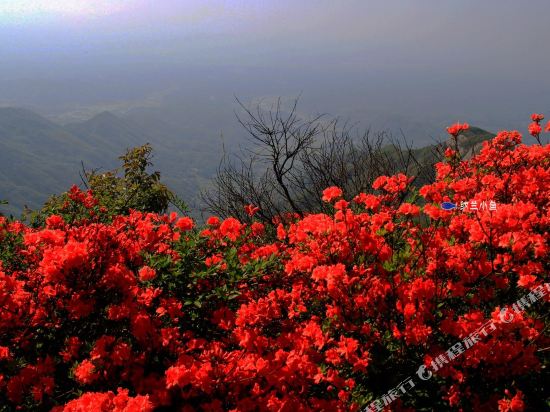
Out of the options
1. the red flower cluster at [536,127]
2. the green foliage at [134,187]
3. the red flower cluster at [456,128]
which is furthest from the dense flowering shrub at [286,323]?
the green foliage at [134,187]

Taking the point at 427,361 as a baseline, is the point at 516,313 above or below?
above

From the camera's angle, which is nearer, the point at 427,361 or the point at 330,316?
the point at 427,361

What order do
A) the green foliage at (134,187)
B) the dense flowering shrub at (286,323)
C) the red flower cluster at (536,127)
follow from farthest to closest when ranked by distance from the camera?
the green foliage at (134,187)
the red flower cluster at (536,127)
the dense flowering shrub at (286,323)

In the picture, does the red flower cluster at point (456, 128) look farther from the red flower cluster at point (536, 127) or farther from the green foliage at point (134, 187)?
the green foliage at point (134, 187)

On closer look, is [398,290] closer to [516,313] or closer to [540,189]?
[516,313]

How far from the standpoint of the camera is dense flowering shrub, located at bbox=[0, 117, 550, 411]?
2934 millimetres

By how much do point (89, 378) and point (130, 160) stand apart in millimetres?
8403

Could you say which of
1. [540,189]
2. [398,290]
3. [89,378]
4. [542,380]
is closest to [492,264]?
[398,290]

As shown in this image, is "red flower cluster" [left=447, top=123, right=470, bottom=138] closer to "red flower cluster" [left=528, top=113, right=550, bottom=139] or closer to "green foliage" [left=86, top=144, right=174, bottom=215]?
"red flower cluster" [left=528, top=113, right=550, bottom=139]

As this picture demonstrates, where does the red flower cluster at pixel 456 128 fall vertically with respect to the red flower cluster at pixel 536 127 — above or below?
above

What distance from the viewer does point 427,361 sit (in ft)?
10.0

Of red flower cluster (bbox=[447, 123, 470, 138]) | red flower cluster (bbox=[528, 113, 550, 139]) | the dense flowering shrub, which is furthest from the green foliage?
red flower cluster (bbox=[528, 113, 550, 139])

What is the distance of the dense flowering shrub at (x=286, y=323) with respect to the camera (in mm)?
2934

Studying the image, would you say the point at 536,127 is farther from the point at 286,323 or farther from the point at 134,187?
the point at 134,187
